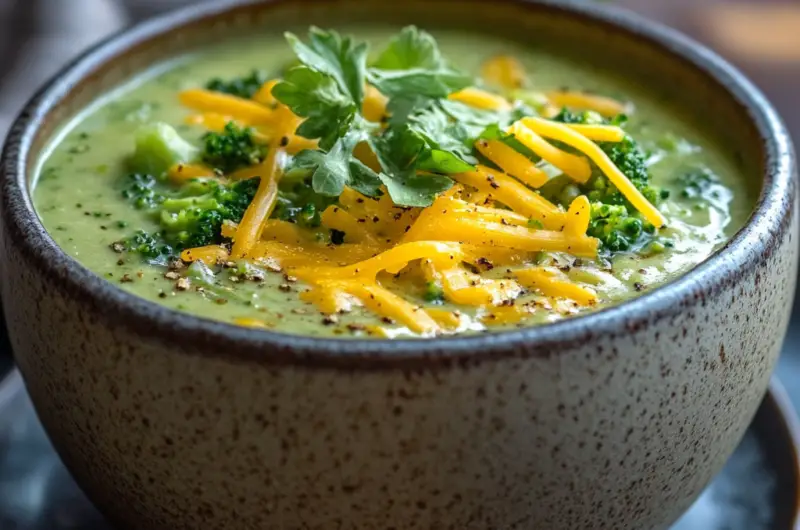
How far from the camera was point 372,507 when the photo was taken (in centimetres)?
166

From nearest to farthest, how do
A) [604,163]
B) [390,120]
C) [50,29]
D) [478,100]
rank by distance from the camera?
[604,163] < [390,120] < [478,100] < [50,29]

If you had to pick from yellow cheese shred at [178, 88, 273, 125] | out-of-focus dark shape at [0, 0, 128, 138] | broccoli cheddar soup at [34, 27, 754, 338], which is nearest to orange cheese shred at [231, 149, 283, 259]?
broccoli cheddar soup at [34, 27, 754, 338]

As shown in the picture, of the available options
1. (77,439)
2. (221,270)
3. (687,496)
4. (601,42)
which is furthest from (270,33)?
(687,496)

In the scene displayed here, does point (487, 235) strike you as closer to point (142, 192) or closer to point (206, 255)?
point (206, 255)

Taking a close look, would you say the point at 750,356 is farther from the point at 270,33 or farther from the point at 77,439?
the point at 270,33

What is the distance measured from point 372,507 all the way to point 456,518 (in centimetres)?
13

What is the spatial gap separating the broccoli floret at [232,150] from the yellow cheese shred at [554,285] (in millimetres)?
686

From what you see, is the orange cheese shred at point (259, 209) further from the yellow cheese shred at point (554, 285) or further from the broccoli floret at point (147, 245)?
the yellow cheese shred at point (554, 285)

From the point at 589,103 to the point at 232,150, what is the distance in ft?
2.88

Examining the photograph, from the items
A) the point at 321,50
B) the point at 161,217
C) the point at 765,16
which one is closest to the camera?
the point at 161,217

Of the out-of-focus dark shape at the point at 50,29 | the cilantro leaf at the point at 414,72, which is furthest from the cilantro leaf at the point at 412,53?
the out-of-focus dark shape at the point at 50,29

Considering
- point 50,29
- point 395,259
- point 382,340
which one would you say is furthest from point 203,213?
point 50,29

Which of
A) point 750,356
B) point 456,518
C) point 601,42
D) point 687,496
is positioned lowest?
point 687,496

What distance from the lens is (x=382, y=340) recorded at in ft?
5.18
